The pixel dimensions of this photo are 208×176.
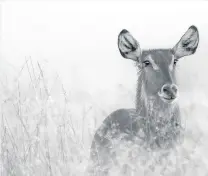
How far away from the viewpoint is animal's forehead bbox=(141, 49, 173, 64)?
22.5 ft

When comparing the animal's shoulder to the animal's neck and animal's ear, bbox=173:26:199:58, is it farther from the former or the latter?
animal's ear, bbox=173:26:199:58

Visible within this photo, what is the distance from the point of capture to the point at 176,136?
642 cm

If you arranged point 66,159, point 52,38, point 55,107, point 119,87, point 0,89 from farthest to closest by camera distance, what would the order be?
point 52,38
point 0,89
point 119,87
point 55,107
point 66,159

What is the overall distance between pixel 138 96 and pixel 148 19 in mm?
1876

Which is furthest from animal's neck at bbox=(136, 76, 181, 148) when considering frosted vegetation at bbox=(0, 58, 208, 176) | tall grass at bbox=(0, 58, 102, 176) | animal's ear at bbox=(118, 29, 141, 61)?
tall grass at bbox=(0, 58, 102, 176)

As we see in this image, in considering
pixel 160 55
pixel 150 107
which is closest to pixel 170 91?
pixel 150 107

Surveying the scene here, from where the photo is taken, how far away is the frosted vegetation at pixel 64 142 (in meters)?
4.98

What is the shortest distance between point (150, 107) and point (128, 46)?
0.86 metres

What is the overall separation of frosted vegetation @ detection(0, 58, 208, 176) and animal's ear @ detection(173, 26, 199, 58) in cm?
80

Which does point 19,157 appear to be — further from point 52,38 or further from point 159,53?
point 52,38

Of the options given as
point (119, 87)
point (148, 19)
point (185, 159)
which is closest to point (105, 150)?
point (119, 87)

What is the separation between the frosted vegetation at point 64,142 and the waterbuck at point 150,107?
258mm

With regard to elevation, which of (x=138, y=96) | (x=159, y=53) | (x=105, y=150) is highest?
(x=159, y=53)

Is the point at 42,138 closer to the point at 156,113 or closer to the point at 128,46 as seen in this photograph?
the point at 156,113
